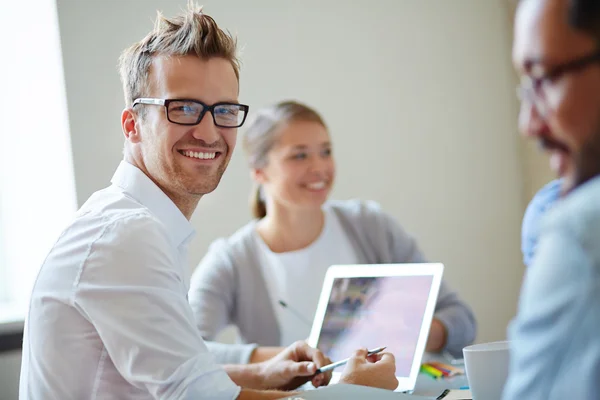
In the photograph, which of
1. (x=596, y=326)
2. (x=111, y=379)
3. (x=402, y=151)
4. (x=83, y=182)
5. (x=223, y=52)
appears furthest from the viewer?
(x=402, y=151)

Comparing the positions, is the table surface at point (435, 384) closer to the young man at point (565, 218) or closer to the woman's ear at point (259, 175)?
the young man at point (565, 218)

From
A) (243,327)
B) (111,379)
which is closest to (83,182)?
(243,327)

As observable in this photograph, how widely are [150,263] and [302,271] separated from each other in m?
1.25

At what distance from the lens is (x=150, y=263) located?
124cm

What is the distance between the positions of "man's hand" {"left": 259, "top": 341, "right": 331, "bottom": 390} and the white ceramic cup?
0.53m

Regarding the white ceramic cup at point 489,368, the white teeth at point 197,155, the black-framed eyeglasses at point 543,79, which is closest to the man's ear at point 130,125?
the white teeth at point 197,155

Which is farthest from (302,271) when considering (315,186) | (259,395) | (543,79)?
(543,79)

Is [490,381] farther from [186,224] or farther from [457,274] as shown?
[457,274]

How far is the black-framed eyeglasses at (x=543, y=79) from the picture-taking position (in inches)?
21.9

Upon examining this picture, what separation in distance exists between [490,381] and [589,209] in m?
0.64

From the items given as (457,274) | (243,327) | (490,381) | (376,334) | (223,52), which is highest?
(223,52)

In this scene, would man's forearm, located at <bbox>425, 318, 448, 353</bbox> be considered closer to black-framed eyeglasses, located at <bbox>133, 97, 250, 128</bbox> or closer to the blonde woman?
the blonde woman

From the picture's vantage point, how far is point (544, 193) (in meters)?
1.17

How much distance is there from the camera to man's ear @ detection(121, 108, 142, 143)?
1.62m
